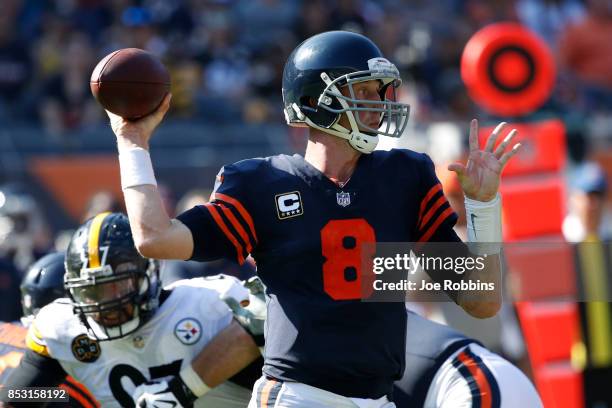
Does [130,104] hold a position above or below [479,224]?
above

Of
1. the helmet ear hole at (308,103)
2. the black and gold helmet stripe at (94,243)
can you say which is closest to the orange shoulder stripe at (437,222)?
the helmet ear hole at (308,103)

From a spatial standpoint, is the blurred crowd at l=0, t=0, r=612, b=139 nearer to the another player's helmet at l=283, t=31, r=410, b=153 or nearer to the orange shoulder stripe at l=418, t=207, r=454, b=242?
the another player's helmet at l=283, t=31, r=410, b=153

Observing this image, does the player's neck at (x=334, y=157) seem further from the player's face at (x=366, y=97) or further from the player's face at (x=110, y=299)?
the player's face at (x=110, y=299)

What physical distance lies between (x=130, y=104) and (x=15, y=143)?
6343 millimetres

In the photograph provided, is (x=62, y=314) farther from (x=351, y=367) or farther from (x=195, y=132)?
(x=195, y=132)

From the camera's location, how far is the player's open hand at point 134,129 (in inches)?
120

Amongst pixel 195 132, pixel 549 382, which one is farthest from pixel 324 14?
pixel 549 382

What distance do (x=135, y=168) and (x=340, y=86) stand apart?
0.63m

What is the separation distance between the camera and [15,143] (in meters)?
9.12

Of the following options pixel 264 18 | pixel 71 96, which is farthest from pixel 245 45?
pixel 71 96

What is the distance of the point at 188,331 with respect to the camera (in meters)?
4.00

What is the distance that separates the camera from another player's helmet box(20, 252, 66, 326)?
481cm

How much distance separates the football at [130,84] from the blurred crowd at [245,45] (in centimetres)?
642

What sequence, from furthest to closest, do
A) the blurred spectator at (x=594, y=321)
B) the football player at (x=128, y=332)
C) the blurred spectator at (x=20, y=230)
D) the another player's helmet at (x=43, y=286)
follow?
the blurred spectator at (x=20, y=230) < the blurred spectator at (x=594, y=321) < the another player's helmet at (x=43, y=286) < the football player at (x=128, y=332)
